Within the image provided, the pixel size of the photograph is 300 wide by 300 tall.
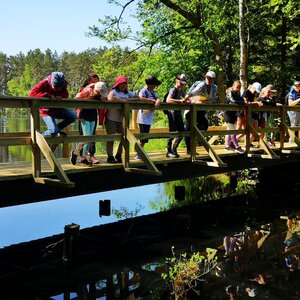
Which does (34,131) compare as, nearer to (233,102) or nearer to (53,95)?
(53,95)

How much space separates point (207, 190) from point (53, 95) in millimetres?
10065

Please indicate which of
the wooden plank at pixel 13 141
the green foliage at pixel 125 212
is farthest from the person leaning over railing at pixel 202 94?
the green foliage at pixel 125 212

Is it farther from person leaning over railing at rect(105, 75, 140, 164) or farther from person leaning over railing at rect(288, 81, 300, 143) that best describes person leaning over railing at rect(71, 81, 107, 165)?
person leaning over railing at rect(288, 81, 300, 143)

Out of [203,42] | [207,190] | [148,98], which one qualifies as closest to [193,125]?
[148,98]

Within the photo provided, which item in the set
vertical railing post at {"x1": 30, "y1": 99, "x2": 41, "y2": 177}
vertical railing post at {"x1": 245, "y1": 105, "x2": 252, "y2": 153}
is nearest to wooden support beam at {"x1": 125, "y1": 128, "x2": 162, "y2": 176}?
vertical railing post at {"x1": 30, "y1": 99, "x2": 41, "y2": 177}

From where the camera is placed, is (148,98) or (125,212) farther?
(125,212)

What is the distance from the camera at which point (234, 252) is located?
861 centimetres

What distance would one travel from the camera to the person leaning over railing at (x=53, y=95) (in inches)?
258

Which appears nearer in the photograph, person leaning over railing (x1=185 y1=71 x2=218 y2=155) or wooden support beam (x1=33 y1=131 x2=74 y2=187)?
wooden support beam (x1=33 y1=131 x2=74 y2=187)

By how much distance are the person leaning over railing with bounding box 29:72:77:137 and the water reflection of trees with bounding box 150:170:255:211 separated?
Answer: 23.0ft

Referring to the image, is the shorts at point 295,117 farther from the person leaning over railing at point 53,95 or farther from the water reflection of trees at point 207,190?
the person leaning over railing at point 53,95

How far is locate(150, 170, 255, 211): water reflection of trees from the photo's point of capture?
1430 centimetres

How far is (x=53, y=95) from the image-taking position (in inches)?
263

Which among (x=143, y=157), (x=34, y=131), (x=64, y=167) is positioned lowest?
(x=64, y=167)
